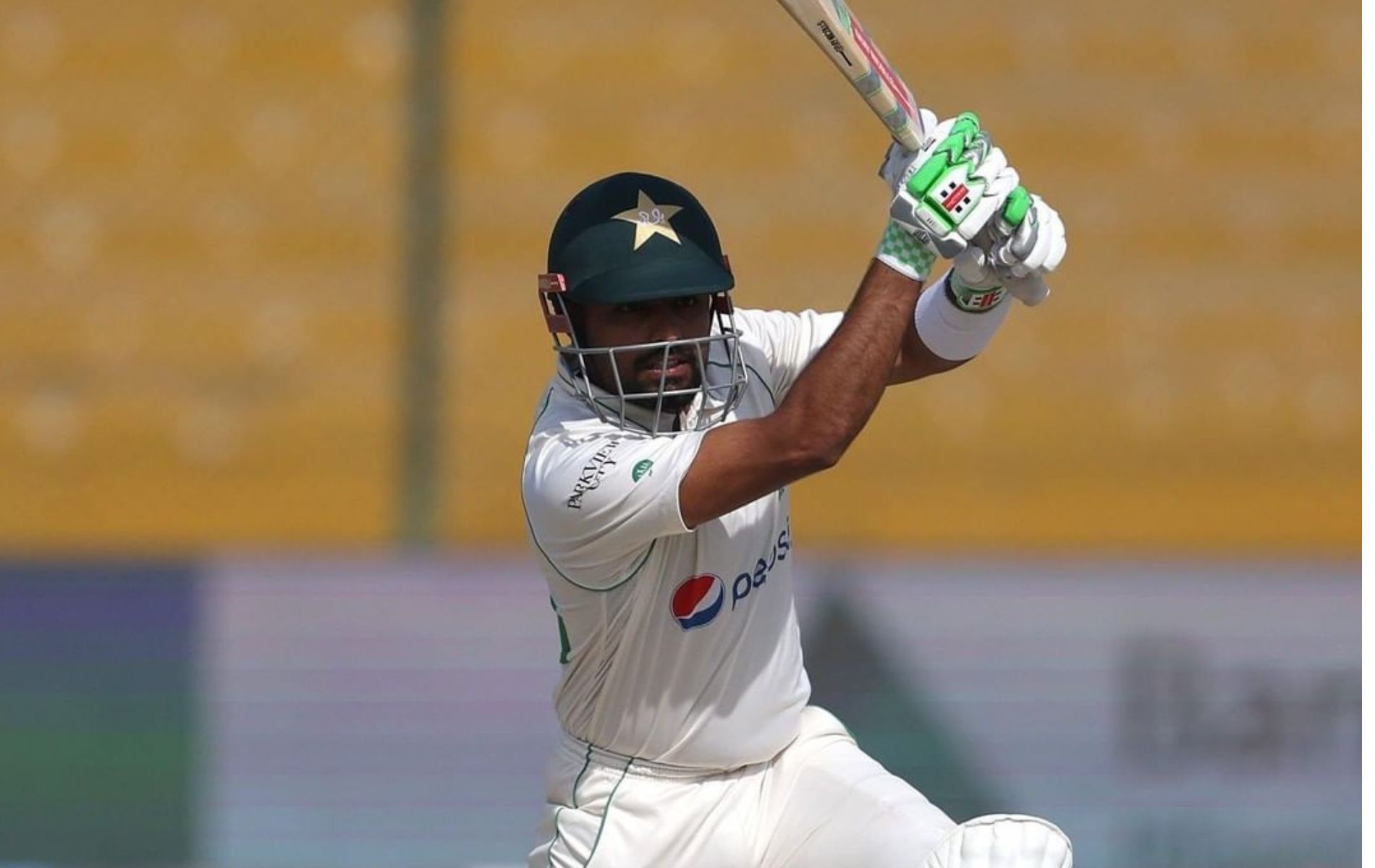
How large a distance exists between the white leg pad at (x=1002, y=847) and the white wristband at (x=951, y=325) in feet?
2.50

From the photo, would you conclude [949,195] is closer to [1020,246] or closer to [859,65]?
[1020,246]

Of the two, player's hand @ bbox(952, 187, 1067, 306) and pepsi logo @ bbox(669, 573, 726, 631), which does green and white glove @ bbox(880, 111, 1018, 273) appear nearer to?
player's hand @ bbox(952, 187, 1067, 306)

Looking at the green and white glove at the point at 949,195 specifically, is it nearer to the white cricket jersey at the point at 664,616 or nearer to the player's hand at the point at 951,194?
the player's hand at the point at 951,194

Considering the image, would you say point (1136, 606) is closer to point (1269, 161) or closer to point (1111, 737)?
point (1111, 737)

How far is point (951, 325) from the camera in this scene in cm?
303

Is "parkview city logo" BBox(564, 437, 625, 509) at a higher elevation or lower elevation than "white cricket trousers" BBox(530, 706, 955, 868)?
higher

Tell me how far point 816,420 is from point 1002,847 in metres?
0.57

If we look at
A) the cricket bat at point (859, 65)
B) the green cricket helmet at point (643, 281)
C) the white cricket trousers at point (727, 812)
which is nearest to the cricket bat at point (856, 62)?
the cricket bat at point (859, 65)

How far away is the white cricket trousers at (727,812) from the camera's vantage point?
2.74 metres

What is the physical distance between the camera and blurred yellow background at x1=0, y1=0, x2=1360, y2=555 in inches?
199

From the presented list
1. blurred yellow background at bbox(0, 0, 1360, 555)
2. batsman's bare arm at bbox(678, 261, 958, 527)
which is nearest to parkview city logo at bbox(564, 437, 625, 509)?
batsman's bare arm at bbox(678, 261, 958, 527)

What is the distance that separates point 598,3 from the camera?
5352 millimetres

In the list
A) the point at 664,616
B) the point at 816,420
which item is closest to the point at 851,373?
the point at 816,420

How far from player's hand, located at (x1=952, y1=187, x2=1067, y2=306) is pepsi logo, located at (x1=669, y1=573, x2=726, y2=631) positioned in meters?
0.54
